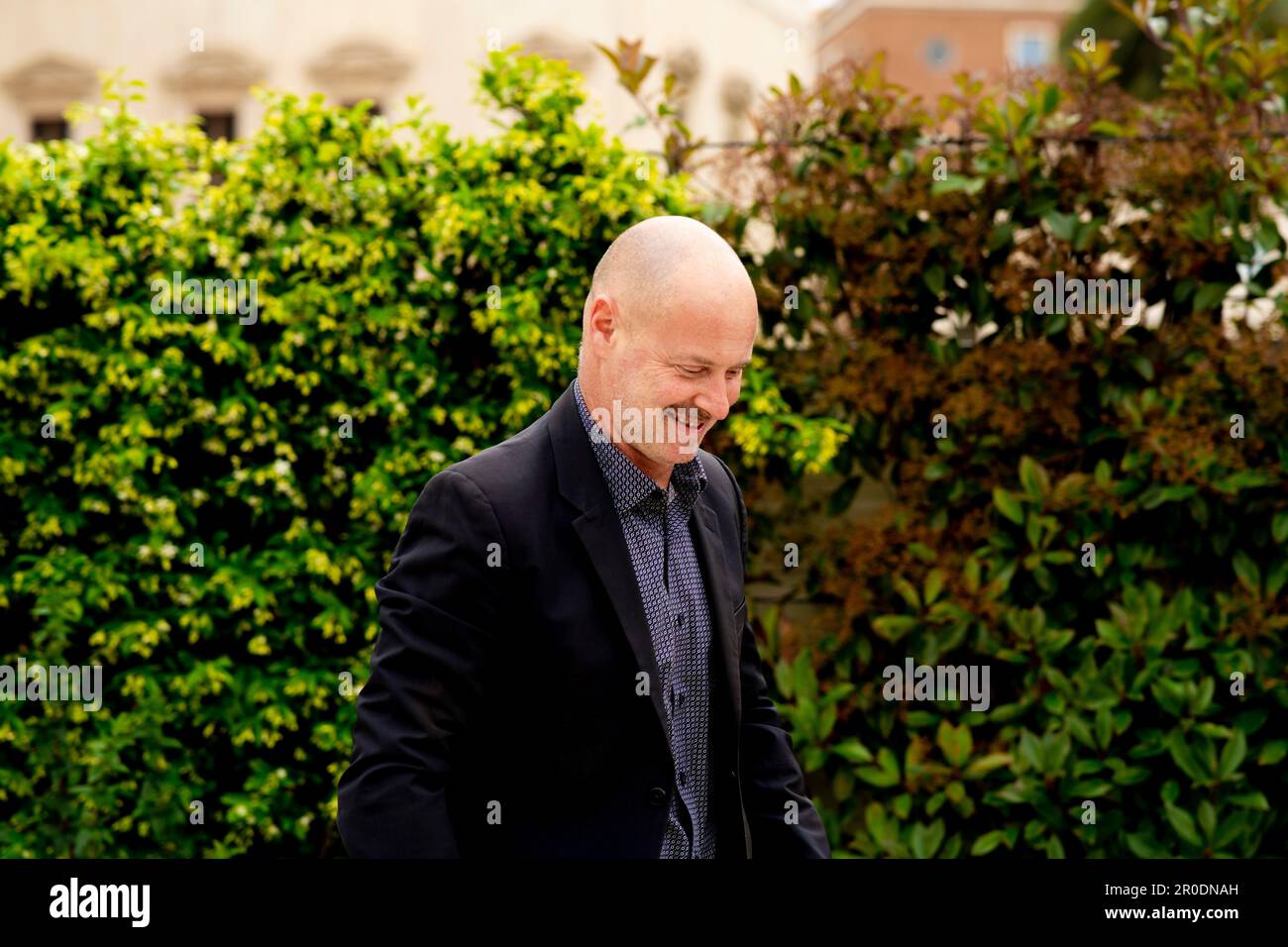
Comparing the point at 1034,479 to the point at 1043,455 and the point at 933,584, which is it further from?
the point at 933,584

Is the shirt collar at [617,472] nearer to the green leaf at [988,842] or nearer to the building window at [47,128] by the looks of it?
the green leaf at [988,842]

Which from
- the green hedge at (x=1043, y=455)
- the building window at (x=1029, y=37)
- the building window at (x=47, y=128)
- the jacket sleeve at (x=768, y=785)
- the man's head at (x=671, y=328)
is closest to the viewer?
the man's head at (x=671, y=328)

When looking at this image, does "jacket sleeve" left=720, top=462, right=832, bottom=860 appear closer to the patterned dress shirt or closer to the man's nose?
the patterned dress shirt

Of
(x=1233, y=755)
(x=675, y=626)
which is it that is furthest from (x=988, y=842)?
(x=675, y=626)

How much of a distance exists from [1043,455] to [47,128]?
25.0m

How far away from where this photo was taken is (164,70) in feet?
78.1

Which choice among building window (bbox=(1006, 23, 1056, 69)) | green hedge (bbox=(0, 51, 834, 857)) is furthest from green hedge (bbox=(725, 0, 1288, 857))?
building window (bbox=(1006, 23, 1056, 69))

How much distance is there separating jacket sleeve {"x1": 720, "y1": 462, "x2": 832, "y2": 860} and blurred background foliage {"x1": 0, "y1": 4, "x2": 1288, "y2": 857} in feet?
5.91

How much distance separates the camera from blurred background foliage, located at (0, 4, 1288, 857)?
401cm

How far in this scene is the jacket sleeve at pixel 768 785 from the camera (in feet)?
7.26

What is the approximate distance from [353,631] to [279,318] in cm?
101

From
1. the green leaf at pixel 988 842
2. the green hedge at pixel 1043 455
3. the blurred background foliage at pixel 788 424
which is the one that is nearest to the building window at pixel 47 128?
the blurred background foliage at pixel 788 424

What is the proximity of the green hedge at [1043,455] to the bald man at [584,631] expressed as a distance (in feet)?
7.08

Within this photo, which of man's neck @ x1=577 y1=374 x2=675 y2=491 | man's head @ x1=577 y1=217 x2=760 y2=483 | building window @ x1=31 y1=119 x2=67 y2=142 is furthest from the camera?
building window @ x1=31 y1=119 x2=67 y2=142
